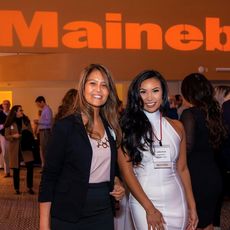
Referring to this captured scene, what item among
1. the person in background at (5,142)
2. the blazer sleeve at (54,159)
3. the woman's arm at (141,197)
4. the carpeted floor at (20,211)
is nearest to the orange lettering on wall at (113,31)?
the person in background at (5,142)

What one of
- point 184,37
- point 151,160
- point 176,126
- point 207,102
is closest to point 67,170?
point 151,160

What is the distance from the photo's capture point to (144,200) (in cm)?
212

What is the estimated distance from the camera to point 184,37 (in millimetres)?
10367

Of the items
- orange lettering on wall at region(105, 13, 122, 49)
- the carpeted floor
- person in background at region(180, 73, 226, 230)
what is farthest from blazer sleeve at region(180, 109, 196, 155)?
orange lettering on wall at region(105, 13, 122, 49)

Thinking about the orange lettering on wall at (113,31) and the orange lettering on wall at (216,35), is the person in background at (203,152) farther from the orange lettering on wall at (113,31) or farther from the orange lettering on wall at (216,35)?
the orange lettering on wall at (216,35)

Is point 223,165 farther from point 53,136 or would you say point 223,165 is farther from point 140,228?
point 53,136

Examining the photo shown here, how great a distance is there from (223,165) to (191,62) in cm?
660

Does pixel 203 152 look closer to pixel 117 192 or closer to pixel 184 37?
pixel 117 192

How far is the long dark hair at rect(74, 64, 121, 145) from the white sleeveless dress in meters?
0.23

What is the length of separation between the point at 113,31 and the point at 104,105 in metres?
8.11

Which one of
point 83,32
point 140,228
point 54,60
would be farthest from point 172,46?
point 140,228

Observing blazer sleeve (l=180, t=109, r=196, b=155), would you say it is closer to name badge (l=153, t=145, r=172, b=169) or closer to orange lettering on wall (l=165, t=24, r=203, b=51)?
name badge (l=153, t=145, r=172, b=169)

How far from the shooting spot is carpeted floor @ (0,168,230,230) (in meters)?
4.81

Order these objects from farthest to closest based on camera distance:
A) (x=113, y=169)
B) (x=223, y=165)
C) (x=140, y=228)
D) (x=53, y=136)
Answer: (x=223, y=165), (x=140, y=228), (x=113, y=169), (x=53, y=136)
